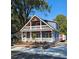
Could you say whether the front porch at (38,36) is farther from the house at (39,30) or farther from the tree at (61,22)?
the tree at (61,22)

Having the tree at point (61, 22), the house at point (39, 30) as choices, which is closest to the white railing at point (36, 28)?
the house at point (39, 30)

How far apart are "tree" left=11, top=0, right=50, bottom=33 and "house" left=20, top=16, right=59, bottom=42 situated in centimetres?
7

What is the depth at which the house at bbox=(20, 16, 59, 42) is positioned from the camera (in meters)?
1.64

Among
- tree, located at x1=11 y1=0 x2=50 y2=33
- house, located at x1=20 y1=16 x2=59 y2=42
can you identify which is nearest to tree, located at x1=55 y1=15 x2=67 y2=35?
house, located at x1=20 y1=16 x2=59 y2=42

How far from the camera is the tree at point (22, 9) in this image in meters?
1.70

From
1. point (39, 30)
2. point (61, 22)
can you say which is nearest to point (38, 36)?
point (39, 30)

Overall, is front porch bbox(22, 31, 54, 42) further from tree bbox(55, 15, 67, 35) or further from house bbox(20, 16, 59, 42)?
tree bbox(55, 15, 67, 35)

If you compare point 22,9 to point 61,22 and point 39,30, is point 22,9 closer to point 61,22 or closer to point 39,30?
point 39,30

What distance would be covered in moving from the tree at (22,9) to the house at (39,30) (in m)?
0.07

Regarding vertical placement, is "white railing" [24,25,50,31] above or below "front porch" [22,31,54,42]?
above
